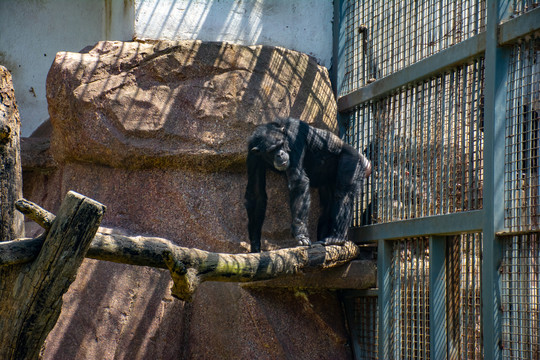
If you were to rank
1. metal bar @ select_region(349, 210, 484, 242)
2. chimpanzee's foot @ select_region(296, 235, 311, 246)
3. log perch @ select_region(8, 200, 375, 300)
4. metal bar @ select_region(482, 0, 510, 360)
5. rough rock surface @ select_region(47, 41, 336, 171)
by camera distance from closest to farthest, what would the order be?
log perch @ select_region(8, 200, 375, 300) → metal bar @ select_region(482, 0, 510, 360) → metal bar @ select_region(349, 210, 484, 242) → chimpanzee's foot @ select_region(296, 235, 311, 246) → rough rock surface @ select_region(47, 41, 336, 171)

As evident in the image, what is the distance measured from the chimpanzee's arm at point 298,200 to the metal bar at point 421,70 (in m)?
1.19

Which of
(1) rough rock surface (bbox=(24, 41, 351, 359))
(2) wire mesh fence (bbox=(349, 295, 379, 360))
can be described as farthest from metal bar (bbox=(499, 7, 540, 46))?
(2) wire mesh fence (bbox=(349, 295, 379, 360))

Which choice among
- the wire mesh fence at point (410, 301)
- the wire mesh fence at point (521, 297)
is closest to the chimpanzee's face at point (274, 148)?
the wire mesh fence at point (410, 301)

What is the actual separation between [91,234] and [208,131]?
10.3 ft

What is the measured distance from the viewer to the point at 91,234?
346cm

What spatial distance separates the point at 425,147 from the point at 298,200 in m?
1.22

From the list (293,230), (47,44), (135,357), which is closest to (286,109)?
(293,230)

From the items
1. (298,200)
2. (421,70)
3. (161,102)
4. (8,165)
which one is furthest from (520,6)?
(8,165)

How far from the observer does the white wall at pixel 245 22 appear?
6746mm

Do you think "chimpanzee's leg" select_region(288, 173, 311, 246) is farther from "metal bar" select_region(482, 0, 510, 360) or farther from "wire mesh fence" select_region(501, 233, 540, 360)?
"wire mesh fence" select_region(501, 233, 540, 360)

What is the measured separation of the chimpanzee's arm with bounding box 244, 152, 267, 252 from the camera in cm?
617

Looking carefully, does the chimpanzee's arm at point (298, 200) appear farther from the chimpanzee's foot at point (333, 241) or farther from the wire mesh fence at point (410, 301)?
the wire mesh fence at point (410, 301)

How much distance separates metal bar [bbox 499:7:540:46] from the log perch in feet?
7.59

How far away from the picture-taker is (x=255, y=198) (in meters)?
6.20
